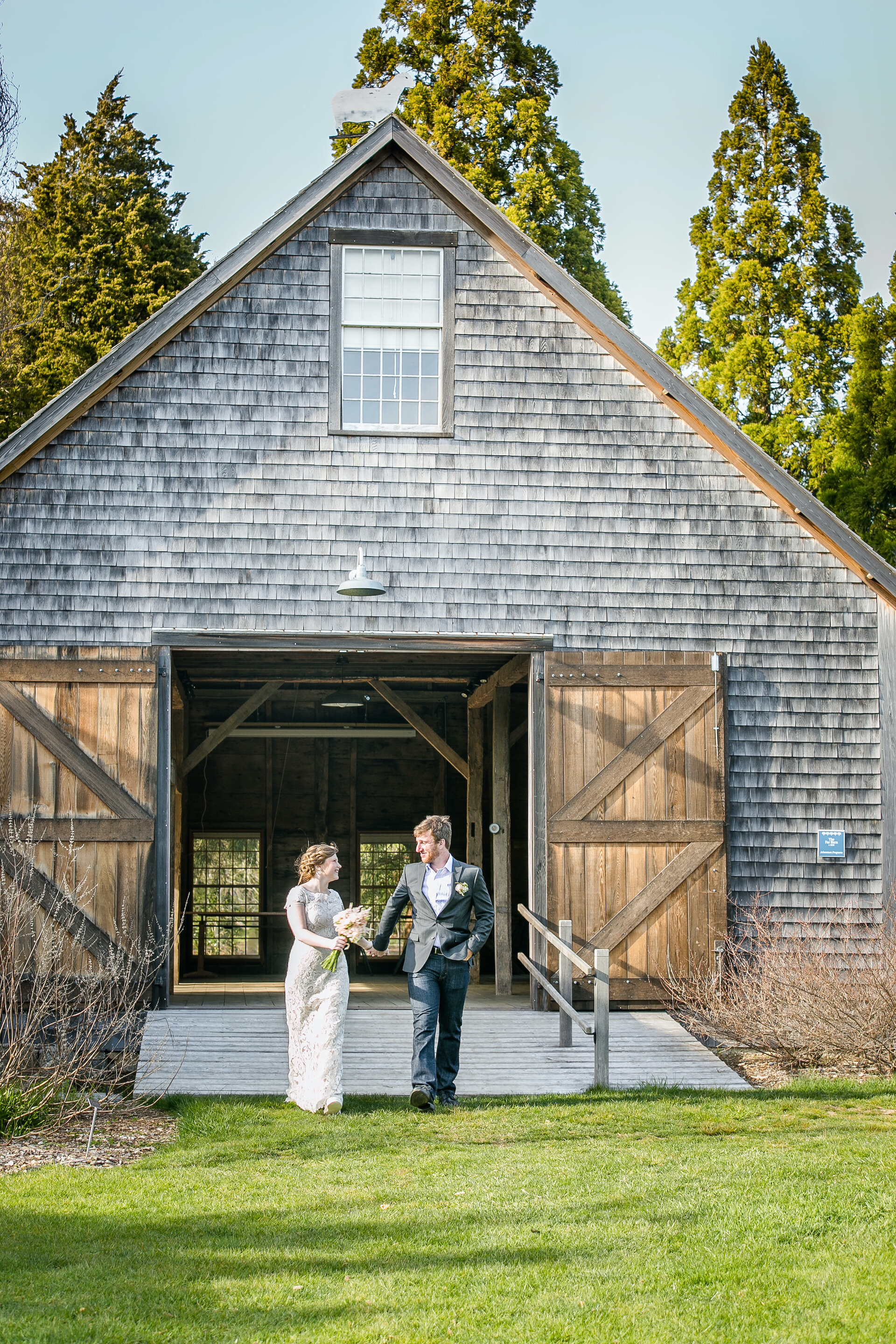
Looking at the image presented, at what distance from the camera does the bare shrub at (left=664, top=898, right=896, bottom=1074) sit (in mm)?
9344

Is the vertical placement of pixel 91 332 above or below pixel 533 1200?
above

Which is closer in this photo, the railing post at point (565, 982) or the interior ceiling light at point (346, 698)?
the railing post at point (565, 982)

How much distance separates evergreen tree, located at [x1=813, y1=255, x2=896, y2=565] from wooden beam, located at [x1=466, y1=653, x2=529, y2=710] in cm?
724

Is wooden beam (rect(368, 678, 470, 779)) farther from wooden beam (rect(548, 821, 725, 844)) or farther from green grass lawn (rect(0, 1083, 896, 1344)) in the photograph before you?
green grass lawn (rect(0, 1083, 896, 1344))

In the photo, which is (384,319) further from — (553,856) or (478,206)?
(553,856)

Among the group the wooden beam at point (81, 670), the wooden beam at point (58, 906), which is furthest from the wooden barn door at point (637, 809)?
the wooden beam at point (58, 906)

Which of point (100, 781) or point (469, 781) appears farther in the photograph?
Answer: point (469, 781)

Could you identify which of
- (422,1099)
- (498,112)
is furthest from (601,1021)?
(498,112)

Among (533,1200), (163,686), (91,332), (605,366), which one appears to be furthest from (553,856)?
(91,332)

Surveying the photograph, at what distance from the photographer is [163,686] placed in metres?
10.9

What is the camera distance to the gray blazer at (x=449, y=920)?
802 cm

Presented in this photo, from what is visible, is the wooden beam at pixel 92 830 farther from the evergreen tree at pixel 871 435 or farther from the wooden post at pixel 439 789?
the evergreen tree at pixel 871 435

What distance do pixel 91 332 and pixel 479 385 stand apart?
1637 centimetres

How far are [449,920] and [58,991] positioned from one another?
292cm
